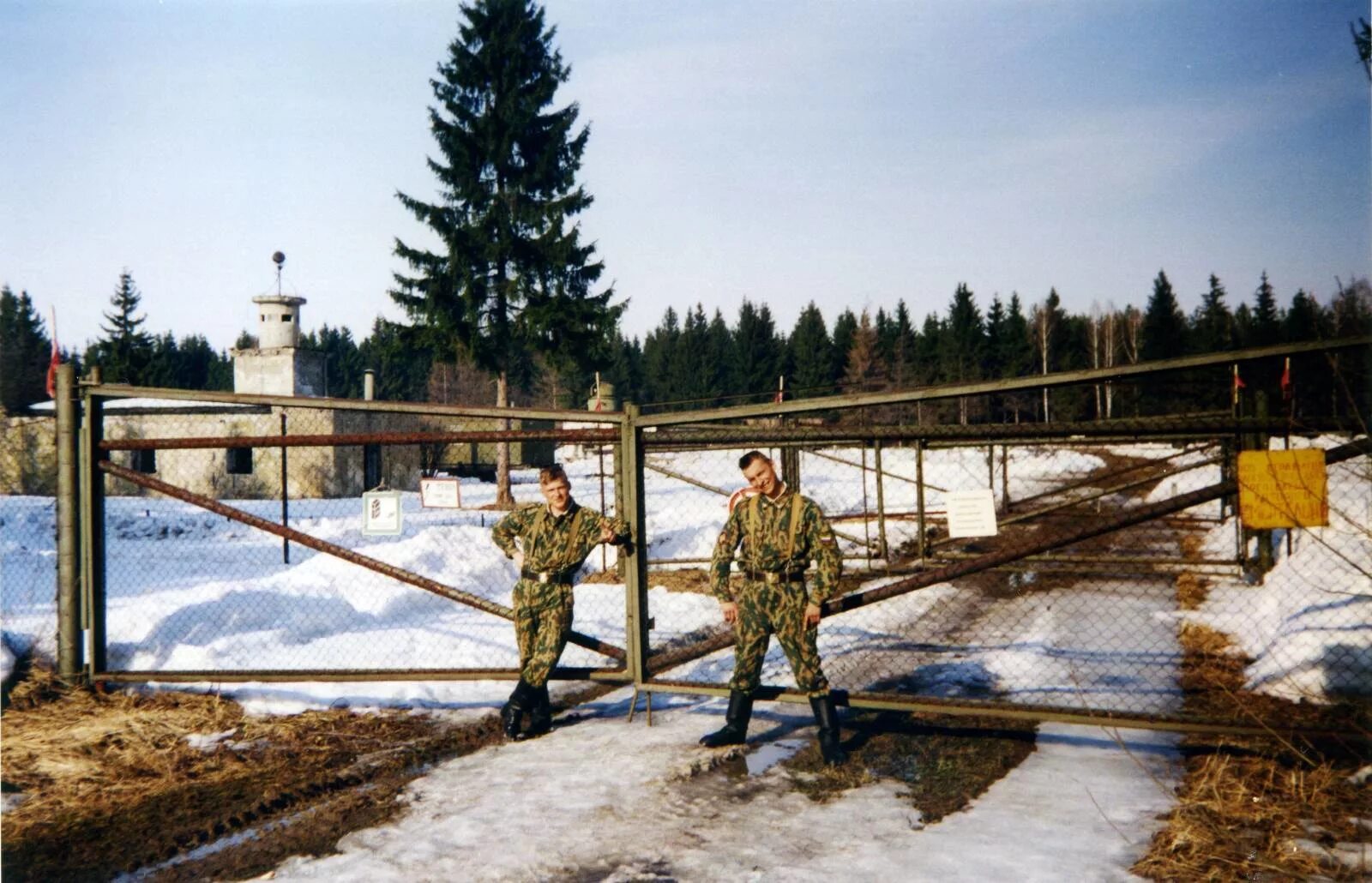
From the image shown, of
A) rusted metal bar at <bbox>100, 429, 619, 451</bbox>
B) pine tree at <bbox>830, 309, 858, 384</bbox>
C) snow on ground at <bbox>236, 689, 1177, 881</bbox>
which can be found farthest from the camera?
pine tree at <bbox>830, 309, 858, 384</bbox>

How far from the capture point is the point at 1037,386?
5.12m

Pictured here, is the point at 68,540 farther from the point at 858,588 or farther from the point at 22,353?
the point at 22,353

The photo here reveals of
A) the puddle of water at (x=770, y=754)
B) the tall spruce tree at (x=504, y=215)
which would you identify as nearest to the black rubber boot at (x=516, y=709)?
the puddle of water at (x=770, y=754)

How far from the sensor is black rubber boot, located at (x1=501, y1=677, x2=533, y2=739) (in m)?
5.92

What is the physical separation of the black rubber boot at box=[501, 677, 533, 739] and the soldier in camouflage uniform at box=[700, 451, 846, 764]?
3.98 ft

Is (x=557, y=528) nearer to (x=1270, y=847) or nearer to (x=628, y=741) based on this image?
(x=628, y=741)

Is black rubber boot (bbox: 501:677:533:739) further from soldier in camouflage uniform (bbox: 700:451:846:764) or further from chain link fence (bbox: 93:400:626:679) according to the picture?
soldier in camouflage uniform (bbox: 700:451:846:764)

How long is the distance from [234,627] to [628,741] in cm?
456

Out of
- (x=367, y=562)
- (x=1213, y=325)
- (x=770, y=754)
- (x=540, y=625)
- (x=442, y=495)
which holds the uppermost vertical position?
(x=1213, y=325)

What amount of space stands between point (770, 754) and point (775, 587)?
1029 mm

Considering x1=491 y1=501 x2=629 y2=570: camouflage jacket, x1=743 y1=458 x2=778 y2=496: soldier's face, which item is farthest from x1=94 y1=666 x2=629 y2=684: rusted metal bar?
x1=743 y1=458 x2=778 y2=496: soldier's face

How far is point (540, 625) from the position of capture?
6.04m

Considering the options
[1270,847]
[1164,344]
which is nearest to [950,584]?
[1270,847]

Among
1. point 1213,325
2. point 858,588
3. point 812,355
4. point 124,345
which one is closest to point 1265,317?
point 1213,325
